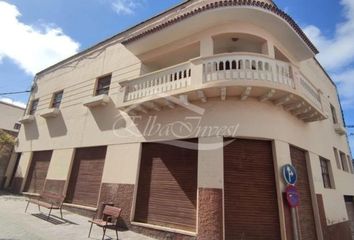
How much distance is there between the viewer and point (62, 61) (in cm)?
1497

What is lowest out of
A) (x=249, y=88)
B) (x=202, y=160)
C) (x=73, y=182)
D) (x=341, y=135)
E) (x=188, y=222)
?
(x=188, y=222)

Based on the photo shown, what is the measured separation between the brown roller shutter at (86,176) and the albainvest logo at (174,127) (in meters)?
1.62

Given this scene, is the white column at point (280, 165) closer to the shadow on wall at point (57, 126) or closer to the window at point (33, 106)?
the shadow on wall at point (57, 126)

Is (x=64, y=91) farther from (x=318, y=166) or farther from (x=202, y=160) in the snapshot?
(x=318, y=166)

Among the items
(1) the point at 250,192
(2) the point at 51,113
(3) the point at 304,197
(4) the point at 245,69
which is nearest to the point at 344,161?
(3) the point at 304,197

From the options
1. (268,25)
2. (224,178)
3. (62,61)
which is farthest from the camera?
(62,61)

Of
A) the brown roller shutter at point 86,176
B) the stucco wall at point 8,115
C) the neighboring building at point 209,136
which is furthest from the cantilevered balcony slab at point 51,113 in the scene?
the stucco wall at point 8,115

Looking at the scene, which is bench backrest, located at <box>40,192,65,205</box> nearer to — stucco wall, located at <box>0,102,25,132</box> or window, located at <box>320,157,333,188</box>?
window, located at <box>320,157,333,188</box>

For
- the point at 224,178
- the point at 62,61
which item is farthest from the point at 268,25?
the point at 62,61

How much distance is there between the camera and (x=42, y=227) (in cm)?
713

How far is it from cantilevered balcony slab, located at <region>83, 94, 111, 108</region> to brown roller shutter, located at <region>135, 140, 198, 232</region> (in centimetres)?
318

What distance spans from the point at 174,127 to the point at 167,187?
2030 millimetres

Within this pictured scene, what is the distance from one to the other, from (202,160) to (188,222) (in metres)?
1.86

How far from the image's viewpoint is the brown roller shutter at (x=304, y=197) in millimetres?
7533
